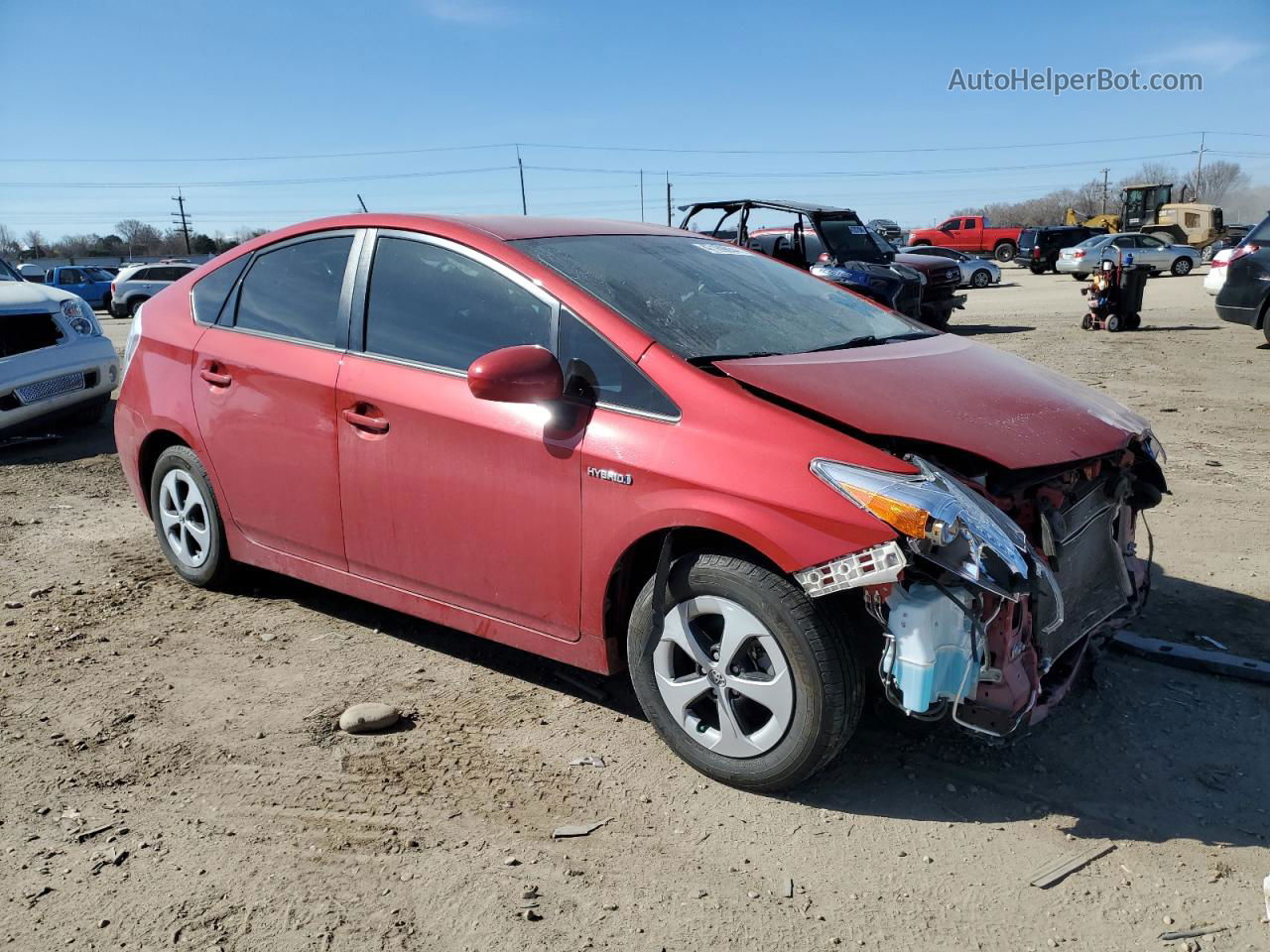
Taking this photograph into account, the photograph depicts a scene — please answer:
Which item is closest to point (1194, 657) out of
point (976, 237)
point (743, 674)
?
point (743, 674)

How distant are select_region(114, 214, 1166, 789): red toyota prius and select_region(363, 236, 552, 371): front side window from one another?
0.01 m

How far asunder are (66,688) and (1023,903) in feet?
11.0

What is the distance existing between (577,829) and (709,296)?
6.19 feet

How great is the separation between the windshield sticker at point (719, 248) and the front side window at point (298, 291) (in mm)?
1410

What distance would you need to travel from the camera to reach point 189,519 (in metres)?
4.69

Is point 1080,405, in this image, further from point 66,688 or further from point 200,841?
point 66,688

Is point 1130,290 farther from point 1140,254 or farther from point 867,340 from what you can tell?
point 1140,254

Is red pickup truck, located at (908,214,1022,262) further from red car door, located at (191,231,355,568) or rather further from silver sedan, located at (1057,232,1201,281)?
red car door, located at (191,231,355,568)

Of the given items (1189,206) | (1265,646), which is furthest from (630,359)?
(1189,206)

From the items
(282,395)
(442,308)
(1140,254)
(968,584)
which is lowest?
(1140,254)

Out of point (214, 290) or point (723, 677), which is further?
point (214, 290)

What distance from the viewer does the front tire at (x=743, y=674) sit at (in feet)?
9.27

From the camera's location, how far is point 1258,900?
8.38ft

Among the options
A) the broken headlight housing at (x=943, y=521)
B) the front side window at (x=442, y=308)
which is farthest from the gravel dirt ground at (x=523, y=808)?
the front side window at (x=442, y=308)
